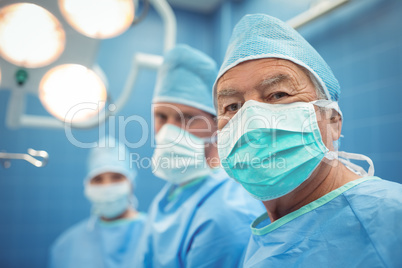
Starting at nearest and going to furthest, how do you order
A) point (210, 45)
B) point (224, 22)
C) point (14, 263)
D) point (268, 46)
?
point (268, 46) < point (14, 263) < point (224, 22) < point (210, 45)

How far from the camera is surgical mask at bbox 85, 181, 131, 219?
1911 millimetres

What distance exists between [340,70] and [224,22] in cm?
146

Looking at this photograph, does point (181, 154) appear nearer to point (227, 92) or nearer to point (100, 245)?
point (227, 92)

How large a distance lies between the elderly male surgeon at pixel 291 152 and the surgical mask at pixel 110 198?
1319mm

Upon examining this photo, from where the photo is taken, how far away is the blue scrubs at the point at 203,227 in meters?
0.95

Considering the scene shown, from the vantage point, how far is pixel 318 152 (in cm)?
71

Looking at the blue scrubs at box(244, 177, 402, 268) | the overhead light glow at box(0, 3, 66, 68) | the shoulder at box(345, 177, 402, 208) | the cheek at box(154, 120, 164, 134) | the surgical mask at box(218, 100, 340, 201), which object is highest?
the overhead light glow at box(0, 3, 66, 68)

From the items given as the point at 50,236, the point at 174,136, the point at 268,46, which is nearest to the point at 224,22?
the point at 174,136

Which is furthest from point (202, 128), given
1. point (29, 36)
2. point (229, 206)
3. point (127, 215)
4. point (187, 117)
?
point (127, 215)

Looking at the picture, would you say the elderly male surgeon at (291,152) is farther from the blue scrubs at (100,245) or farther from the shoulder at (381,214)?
the blue scrubs at (100,245)

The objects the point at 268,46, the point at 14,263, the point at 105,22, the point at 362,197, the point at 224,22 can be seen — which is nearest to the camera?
the point at 362,197

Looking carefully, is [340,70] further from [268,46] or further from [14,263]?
[14,263]

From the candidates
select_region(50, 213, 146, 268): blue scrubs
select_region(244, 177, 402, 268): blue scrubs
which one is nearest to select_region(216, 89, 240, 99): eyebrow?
select_region(244, 177, 402, 268): blue scrubs

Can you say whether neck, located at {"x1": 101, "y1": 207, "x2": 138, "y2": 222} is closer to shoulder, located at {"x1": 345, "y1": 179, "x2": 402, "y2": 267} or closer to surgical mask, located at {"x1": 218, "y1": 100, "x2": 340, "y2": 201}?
surgical mask, located at {"x1": 218, "y1": 100, "x2": 340, "y2": 201}
